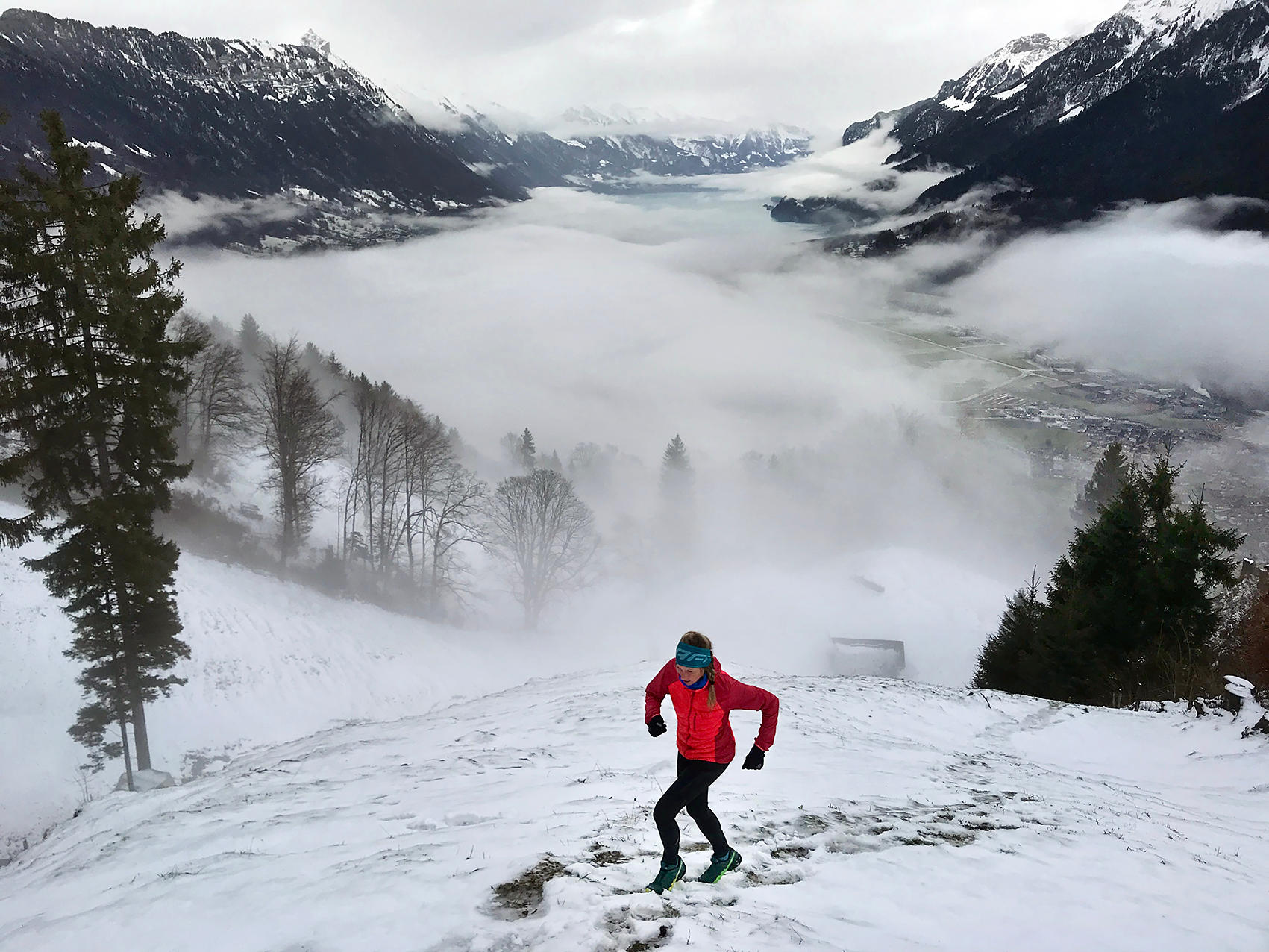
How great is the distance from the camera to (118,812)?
9523 mm

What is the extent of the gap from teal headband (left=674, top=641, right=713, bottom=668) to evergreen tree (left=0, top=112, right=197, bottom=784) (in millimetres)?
15320

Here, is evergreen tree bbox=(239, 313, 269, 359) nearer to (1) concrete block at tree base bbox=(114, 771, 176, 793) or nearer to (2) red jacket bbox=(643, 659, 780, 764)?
(1) concrete block at tree base bbox=(114, 771, 176, 793)

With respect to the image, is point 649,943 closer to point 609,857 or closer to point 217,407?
point 609,857

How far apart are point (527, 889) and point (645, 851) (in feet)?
4.25

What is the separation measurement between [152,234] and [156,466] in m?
5.45

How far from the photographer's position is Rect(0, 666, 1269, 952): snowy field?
4.89 m

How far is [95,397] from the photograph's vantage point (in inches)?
569

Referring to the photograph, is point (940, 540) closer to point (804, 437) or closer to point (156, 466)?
point (804, 437)

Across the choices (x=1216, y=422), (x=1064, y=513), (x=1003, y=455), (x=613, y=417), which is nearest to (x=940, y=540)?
(x=1064, y=513)

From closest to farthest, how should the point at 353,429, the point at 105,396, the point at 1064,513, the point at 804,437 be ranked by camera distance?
the point at 105,396 → the point at 353,429 → the point at 1064,513 → the point at 804,437

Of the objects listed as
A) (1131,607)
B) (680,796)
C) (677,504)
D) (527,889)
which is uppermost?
(677,504)

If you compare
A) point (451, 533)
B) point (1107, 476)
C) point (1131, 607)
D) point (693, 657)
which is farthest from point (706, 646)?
point (1107, 476)

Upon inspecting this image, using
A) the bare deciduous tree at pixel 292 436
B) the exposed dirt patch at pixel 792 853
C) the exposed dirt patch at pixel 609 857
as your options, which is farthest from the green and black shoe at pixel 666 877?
the bare deciduous tree at pixel 292 436

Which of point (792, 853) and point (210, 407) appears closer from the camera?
point (792, 853)
